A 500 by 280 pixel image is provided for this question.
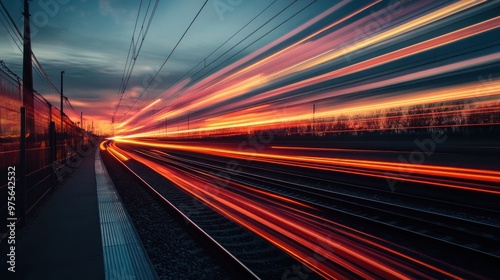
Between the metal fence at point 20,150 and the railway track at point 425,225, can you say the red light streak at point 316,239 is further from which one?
the metal fence at point 20,150

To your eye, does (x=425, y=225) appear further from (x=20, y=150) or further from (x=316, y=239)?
(x=20, y=150)

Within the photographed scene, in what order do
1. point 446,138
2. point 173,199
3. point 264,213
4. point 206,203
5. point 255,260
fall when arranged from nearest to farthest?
point 255,260, point 264,213, point 206,203, point 173,199, point 446,138

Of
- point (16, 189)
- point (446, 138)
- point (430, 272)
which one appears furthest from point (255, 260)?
point (446, 138)

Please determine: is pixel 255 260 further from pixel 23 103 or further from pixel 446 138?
pixel 446 138

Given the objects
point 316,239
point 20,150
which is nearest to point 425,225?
point 316,239

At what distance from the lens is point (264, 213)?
812 centimetres

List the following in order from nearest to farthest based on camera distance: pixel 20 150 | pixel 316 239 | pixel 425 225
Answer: pixel 316 239 → pixel 20 150 → pixel 425 225

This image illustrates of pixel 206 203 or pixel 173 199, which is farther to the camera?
pixel 173 199

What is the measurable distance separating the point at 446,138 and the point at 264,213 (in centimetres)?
2743

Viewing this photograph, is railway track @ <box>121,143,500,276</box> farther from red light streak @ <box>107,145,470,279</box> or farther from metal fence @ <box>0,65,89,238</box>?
metal fence @ <box>0,65,89,238</box>

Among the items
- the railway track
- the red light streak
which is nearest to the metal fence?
the red light streak

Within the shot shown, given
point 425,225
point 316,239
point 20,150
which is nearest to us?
point 316,239

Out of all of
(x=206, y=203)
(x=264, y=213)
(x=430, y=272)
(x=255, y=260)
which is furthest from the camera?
(x=206, y=203)

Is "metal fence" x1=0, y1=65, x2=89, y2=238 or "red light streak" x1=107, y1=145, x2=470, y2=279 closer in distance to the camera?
"red light streak" x1=107, y1=145, x2=470, y2=279
